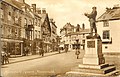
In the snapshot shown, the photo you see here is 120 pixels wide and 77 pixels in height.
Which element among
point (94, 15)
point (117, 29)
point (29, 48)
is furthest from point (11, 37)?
point (117, 29)

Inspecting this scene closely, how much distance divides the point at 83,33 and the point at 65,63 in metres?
0.80

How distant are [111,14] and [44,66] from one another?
1.87 m

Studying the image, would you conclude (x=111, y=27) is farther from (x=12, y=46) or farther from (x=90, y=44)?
(x=12, y=46)

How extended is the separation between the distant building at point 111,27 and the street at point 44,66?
0.77 m

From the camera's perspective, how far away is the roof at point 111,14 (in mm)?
4293

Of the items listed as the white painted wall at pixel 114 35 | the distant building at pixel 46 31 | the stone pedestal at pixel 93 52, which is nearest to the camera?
the white painted wall at pixel 114 35

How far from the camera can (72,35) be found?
4293mm

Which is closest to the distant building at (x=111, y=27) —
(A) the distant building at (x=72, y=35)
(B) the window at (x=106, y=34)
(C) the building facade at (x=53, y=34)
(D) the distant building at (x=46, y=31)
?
(B) the window at (x=106, y=34)

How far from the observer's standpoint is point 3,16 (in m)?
4.04

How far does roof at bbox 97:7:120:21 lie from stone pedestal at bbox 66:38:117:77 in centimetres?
51

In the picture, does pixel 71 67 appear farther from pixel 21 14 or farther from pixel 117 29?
pixel 21 14

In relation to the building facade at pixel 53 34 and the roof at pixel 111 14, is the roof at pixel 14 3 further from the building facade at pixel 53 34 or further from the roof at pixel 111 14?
the roof at pixel 111 14

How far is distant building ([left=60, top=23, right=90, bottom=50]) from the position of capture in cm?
429

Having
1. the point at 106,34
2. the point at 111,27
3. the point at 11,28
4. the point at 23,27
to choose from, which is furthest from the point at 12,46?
the point at 111,27
